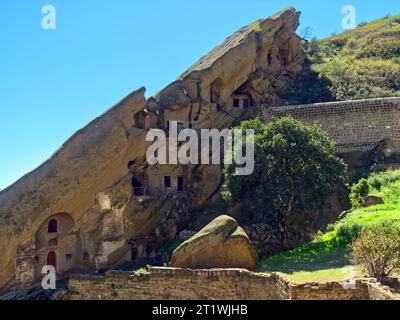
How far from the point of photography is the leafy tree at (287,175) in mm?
20031

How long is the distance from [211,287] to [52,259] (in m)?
10.3

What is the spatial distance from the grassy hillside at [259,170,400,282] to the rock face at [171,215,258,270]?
0.72 m

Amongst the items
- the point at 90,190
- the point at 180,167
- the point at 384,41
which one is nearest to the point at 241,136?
the point at 180,167

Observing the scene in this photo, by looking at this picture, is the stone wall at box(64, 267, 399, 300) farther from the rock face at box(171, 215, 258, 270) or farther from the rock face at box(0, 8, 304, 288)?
the rock face at box(0, 8, 304, 288)

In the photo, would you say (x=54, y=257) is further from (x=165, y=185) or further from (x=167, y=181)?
(x=167, y=181)

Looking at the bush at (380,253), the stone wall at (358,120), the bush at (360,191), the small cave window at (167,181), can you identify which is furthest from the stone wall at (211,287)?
the stone wall at (358,120)

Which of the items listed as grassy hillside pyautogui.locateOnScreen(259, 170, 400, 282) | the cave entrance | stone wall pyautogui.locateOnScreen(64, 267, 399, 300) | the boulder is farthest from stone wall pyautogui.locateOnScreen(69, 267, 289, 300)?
the boulder

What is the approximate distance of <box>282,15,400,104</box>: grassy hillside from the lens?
105 ft

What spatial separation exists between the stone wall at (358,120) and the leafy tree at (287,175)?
5601mm

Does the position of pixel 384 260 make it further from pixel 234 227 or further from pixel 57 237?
pixel 57 237

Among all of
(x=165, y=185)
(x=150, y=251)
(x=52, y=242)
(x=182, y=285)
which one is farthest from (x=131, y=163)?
(x=182, y=285)

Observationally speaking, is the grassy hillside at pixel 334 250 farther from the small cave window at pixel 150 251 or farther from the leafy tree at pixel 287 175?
the small cave window at pixel 150 251

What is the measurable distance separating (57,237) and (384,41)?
31.3 meters
